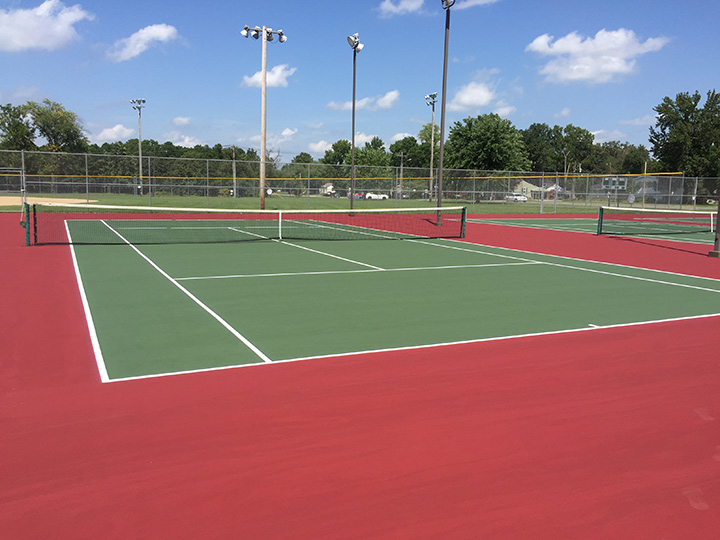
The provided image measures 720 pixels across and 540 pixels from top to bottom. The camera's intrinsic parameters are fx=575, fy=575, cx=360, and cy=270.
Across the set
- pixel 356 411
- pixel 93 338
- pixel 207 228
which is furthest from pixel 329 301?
pixel 207 228

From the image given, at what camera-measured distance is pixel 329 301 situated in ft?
28.8

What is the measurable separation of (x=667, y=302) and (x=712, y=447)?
5.72 metres

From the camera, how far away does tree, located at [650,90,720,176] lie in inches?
2749

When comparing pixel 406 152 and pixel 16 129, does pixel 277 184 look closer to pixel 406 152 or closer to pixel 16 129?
pixel 16 129

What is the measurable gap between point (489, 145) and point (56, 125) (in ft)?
227

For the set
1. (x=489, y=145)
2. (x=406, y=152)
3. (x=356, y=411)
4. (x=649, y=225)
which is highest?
(x=406, y=152)

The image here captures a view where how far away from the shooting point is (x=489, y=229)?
24734mm

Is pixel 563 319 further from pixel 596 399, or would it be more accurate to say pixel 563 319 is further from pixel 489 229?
pixel 489 229

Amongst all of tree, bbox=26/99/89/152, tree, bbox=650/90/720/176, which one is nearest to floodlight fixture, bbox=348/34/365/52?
tree, bbox=650/90/720/176

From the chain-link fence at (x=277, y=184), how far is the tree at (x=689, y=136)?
22.9 m

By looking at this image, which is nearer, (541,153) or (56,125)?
(56,125)

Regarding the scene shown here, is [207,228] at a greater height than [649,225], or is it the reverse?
[649,225]

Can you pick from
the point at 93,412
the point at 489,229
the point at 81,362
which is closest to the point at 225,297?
the point at 81,362

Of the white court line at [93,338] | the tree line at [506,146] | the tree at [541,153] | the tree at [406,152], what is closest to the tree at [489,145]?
the tree line at [506,146]
